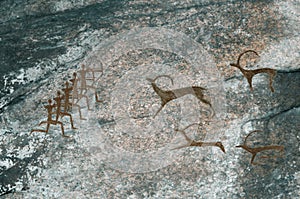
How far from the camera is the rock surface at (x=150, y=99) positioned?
2199 millimetres

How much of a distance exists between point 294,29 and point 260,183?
2.28ft

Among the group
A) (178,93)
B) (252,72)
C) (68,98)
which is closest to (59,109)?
(68,98)

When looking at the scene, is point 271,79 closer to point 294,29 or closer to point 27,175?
point 294,29

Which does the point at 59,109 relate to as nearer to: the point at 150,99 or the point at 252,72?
the point at 150,99

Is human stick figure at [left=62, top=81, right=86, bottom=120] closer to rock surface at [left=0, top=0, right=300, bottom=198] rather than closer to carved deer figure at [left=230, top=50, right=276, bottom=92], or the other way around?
rock surface at [left=0, top=0, right=300, bottom=198]

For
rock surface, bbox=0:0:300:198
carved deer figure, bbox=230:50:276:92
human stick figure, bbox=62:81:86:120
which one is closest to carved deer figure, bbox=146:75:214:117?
rock surface, bbox=0:0:300:198

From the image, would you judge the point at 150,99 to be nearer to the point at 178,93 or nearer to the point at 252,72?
the point at 178,93

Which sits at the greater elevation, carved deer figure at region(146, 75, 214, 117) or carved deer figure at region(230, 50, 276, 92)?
carved deer figure at region(230, 50, 276, 92)

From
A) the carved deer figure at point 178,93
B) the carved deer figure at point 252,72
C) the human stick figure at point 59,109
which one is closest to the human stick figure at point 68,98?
the human stick figure at point 59,109

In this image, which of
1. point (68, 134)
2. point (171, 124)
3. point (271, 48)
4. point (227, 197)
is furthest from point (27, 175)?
point (271, 48)

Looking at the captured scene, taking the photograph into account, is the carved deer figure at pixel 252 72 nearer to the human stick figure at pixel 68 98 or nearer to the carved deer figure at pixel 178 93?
the carved deer figure at pixel 178 93

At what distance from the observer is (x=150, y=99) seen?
2.24 m

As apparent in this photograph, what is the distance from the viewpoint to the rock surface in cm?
220

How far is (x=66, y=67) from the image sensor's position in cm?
229
